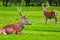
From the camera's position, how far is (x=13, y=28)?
14703 millimetres

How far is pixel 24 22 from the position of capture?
1580cm

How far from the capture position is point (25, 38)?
1331 centimetres

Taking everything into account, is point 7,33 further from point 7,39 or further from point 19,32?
point 7,39

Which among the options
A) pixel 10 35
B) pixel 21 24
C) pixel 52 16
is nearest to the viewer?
pixel 10 35

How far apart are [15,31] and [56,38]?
7.56ft

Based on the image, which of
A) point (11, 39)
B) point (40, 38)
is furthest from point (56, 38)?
point (11, 39)

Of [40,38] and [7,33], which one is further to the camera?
[7,33]

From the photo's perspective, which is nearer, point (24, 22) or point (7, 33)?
point (7, 33)

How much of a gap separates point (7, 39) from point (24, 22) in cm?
308

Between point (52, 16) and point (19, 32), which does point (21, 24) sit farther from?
point (52, 16)

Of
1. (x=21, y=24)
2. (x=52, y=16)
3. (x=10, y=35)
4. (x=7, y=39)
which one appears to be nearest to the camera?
(x=7, y=39)

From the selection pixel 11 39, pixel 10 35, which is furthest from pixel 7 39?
pixel 10 35

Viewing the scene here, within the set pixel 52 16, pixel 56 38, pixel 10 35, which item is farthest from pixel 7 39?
pixel 52 16

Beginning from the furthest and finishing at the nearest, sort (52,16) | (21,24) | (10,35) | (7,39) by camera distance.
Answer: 1. (52,16)
2. (21,24)
3. (10,35)
4. (7,39)
